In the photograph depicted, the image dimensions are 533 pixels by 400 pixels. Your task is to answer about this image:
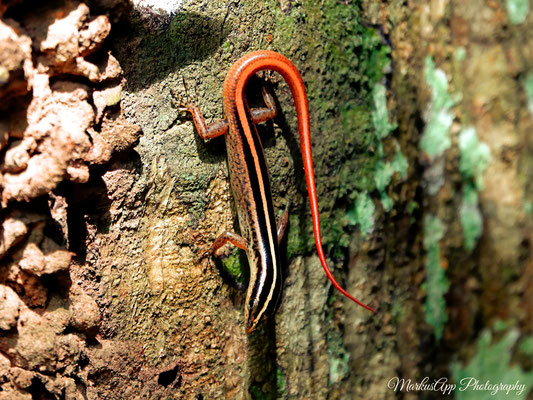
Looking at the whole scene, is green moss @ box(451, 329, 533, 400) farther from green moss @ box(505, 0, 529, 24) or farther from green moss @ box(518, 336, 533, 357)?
green moss @ box(505, 0, 529, 24)

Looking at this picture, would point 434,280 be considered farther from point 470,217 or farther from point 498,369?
point 498,369

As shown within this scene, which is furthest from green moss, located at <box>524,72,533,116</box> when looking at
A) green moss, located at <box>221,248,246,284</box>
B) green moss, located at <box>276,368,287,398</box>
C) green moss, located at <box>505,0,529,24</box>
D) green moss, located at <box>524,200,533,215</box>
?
green moss, located at <box>276,368,287,398</box>

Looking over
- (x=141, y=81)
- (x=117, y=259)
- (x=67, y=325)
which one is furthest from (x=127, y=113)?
(x=67, y=325)

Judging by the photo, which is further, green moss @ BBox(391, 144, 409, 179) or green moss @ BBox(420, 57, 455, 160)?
green moss @ BBox(391, 144, 409, 179)

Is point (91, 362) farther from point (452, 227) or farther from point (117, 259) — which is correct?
point (452, 227)

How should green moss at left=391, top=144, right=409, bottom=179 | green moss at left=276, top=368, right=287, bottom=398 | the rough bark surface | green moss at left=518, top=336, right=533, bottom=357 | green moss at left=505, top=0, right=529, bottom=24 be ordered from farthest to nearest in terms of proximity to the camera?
green moss at left=276, top=368, right=287, bottom=398
green moss at left=391, top=144, right=409, bottom=179
green moss at left=518, top=336, right=533, bottom=357
green moss at left=505, top=0, right=529, bottom=24
the rough bark surface

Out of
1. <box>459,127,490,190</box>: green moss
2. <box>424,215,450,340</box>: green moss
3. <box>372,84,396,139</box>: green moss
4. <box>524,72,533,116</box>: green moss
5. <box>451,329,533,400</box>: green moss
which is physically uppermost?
<box>372,84,396,139</box>: green moss

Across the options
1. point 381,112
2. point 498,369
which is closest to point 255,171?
point 381,112
